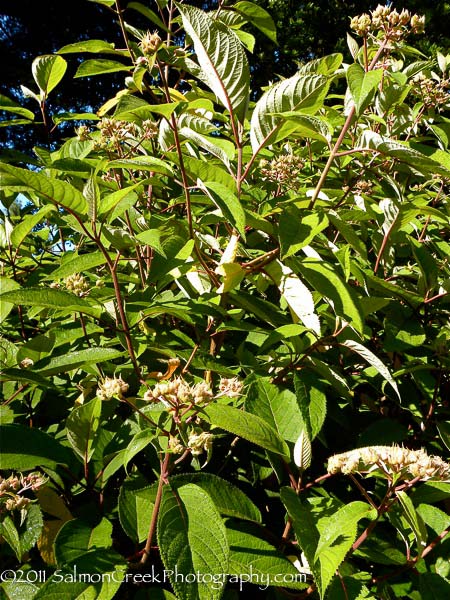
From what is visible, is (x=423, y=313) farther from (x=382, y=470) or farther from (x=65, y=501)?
(x=65, y=501)

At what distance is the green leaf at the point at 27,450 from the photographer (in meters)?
0.99

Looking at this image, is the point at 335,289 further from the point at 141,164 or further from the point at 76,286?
the point at 76,286

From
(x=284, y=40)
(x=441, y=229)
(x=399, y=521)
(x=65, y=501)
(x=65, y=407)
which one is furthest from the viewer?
(x=284, y=40)

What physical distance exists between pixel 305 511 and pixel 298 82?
0.87 metres

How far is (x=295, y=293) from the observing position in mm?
1134

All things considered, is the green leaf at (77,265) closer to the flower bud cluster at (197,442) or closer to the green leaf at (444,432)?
the flower bud cluster at (197,442)

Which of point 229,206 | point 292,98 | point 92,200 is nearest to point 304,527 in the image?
point 229,206

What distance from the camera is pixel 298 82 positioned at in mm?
1130

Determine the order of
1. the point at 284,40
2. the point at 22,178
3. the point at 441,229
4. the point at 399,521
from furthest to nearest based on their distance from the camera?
the point at 284,40
the point at 441,229
the point at 399,521
the point at 22,178

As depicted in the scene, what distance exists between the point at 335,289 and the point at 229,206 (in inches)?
10.7

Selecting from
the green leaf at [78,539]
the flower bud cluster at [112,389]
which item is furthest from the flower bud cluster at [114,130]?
the green leaf at [78,539]

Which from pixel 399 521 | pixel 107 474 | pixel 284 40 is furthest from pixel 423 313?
pixel 284 40

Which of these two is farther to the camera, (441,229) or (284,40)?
(284,40)

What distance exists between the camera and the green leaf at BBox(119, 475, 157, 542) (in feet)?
3.15
